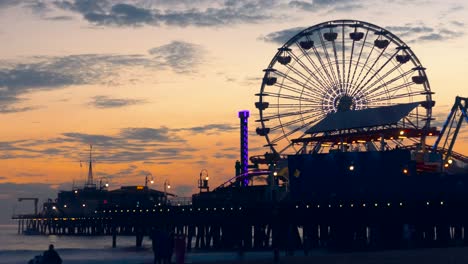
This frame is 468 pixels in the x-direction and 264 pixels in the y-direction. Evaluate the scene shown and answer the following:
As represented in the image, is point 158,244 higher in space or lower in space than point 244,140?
lower

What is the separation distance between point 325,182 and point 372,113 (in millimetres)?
10750

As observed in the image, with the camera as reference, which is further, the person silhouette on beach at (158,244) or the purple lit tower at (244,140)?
the purple lit tower at (244,140)

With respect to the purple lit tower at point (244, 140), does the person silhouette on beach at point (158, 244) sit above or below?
below

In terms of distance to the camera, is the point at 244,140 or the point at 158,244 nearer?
the point at 158,244

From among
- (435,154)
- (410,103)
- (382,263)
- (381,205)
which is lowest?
(382,263)

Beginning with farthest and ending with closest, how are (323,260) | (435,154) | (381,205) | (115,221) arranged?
(115,221), (435,154), (381,205), (323,260)

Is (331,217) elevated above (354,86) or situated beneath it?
situated beneath

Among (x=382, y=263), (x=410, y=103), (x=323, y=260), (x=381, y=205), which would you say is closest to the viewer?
(x=382, y=263)

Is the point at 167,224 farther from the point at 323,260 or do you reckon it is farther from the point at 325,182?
the point at 323,260

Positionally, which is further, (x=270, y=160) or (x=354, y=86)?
(x=270, y=160)

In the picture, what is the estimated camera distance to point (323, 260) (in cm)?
4294

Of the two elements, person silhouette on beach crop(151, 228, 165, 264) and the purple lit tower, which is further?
the purple lit tower

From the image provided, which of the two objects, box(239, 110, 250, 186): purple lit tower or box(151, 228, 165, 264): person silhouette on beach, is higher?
box(239, 110, 250, 186): purple lit tower

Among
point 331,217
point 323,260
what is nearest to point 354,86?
point 331,217
